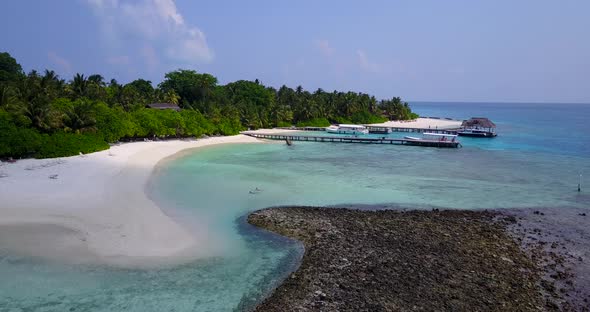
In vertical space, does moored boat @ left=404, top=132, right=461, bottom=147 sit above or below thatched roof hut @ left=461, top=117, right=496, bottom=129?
below

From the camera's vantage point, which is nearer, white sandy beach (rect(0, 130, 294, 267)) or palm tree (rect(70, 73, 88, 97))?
white sandy beach (rect(0, 130, 294, 267))

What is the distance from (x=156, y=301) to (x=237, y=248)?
525cm

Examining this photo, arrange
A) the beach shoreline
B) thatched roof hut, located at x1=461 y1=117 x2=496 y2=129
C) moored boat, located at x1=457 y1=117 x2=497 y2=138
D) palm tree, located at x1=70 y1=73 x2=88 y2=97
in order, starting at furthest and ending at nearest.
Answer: thatched roof hut, located at x1=461 y1=117 x2=496 y2=129, moored boat, located at x1=457 y1=117 x2=497 y2=138, palm tree, located at x1=70 y1=73 x2=88 y2=97, the beach shoreline

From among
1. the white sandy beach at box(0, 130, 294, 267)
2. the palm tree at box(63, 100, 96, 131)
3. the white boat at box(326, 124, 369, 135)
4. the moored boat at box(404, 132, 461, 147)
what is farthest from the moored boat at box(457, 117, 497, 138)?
the white sandy beach at box(0, 130, 294, 267)

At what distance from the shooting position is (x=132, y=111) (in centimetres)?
5341

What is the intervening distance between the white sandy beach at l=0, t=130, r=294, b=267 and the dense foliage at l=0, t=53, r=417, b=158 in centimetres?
496

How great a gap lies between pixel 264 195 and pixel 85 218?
36.1ft

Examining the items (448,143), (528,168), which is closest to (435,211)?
(528,168)

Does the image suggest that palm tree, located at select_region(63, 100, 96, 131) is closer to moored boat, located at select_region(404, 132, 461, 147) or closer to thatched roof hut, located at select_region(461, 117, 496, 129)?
moored boat, located at select_region(404, 132, 461, 147)

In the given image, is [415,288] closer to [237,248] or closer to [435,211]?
[237,248]

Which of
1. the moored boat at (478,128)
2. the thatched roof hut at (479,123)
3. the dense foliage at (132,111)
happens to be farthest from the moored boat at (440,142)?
the dense foliage at (132,111)

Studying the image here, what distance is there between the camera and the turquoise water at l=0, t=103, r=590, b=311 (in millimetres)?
13547

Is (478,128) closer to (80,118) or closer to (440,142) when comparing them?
(440,142)

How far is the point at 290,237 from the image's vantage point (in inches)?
754
